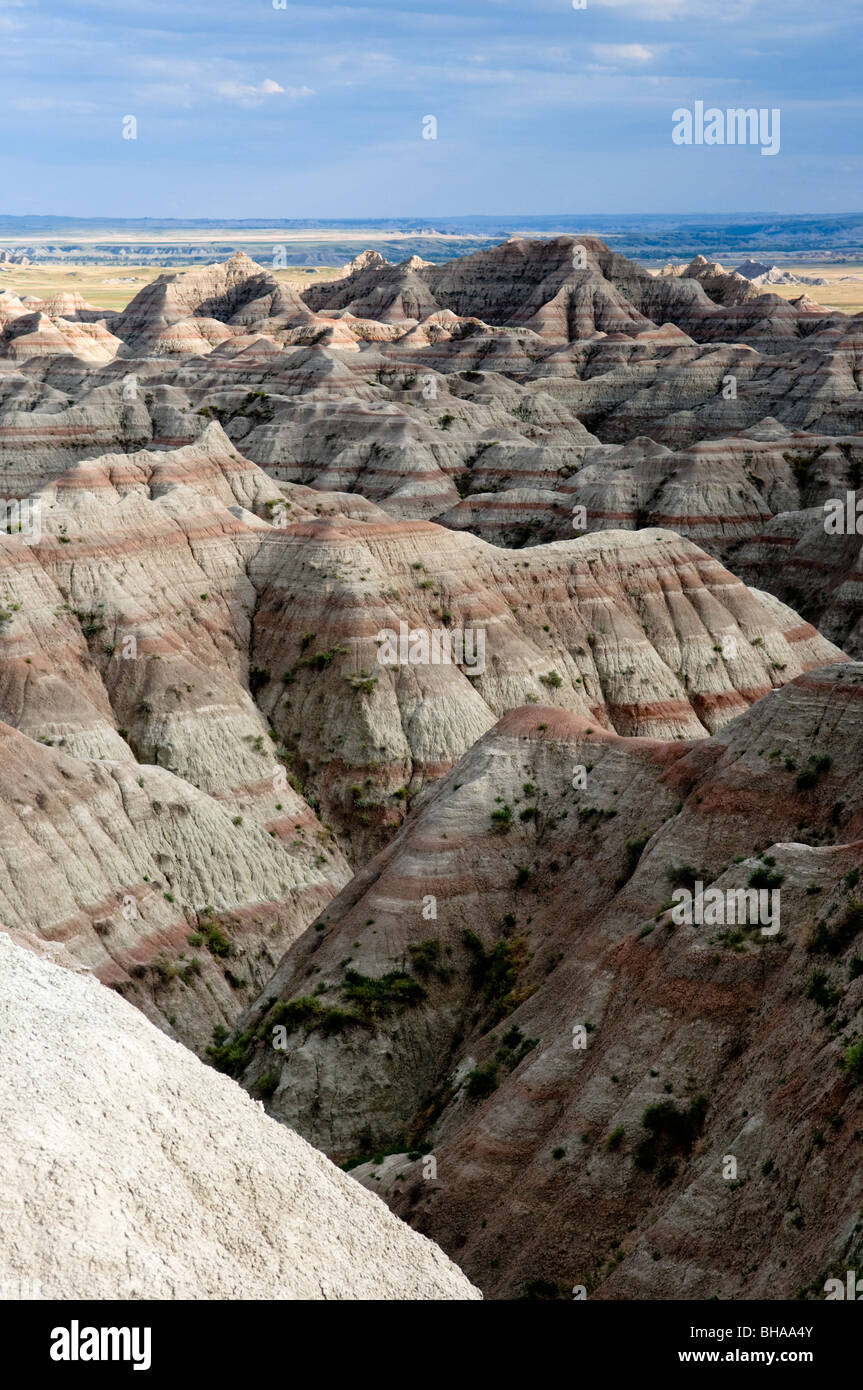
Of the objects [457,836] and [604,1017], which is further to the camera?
[457,836]

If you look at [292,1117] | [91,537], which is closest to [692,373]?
[91,537]

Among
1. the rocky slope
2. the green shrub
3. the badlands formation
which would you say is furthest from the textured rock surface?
the green shrub

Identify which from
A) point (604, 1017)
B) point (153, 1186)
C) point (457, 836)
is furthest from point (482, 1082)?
point (153, 1186)

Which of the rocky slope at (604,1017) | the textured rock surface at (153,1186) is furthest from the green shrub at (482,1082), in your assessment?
the textured rock surface at (153,1186)

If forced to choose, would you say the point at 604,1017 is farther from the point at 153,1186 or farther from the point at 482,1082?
the point at 153,1186

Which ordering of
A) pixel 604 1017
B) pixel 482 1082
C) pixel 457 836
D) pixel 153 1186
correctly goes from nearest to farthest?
pixel 153 1186 < pixel 604 1017 < pixel 482 1082 < pixel 457 836

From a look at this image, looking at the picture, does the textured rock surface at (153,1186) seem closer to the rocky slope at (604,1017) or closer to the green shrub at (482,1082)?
the rocky slope at (604,1017)

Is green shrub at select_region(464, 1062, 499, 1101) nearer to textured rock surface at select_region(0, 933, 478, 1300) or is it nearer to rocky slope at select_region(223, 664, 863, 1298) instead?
rocky slope at select_region(223, 664, 863, 1298)

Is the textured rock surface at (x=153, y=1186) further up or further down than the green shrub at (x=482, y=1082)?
further up
